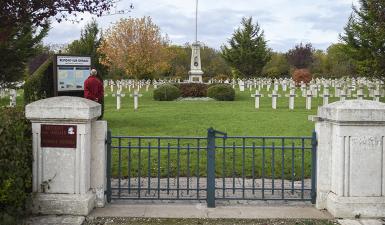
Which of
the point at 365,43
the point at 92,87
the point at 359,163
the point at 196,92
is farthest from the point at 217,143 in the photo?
the point at 365,43

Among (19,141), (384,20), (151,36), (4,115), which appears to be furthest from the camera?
(151,36)

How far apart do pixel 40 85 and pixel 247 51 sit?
46.5 metres

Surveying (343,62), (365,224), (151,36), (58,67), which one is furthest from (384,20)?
(343,62)

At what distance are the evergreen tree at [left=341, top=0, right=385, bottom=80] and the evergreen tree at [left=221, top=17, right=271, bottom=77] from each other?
75.0ft

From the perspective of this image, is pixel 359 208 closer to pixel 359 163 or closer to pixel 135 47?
pixel 359 163

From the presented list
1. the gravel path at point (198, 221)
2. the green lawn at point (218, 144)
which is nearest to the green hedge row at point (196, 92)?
the green lawn at point (218, 144)

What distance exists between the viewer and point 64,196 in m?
6.55

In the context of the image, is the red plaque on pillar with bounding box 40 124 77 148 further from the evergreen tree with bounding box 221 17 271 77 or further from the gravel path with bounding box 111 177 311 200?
the evergreen tree with bounding box 221 17 271 77

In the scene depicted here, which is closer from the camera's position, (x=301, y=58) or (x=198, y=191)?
(x=198, y=191)

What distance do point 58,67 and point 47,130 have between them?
21.4ft

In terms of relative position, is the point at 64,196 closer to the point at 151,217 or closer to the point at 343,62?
the point at 151,217

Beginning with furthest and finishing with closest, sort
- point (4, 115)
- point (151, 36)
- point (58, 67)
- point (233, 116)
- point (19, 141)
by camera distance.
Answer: point (151, 36)
point (233, 116)
point (58, 67)
point (4, 115)
point (19, 141)

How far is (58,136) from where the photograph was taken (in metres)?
6.51

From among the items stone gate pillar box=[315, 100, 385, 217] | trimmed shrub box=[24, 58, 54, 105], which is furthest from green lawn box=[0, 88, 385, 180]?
trimmed shrub box=[24, 58, 54, 105]
